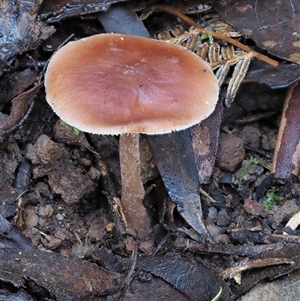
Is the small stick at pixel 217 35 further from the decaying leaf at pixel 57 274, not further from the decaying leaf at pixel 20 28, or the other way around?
the decaying leaf at pixel 57 274

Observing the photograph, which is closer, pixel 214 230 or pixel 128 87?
pixel 128 87

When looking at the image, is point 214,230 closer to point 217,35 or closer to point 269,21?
point 217,35

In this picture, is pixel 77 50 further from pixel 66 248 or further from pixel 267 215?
pixel 267 215

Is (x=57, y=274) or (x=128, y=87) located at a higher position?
(x=128, y=87)

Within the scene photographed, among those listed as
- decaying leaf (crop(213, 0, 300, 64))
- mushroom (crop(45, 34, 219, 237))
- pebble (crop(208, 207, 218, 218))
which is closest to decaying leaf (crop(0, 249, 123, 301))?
mushroom (crop(45, 34, 219, 237))

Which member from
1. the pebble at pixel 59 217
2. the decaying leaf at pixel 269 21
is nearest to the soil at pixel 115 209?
the pebble at pixel 59 217

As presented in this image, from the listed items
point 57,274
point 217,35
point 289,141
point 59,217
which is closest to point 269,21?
point 217,35

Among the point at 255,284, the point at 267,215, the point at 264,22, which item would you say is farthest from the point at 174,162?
the point at 264,22
